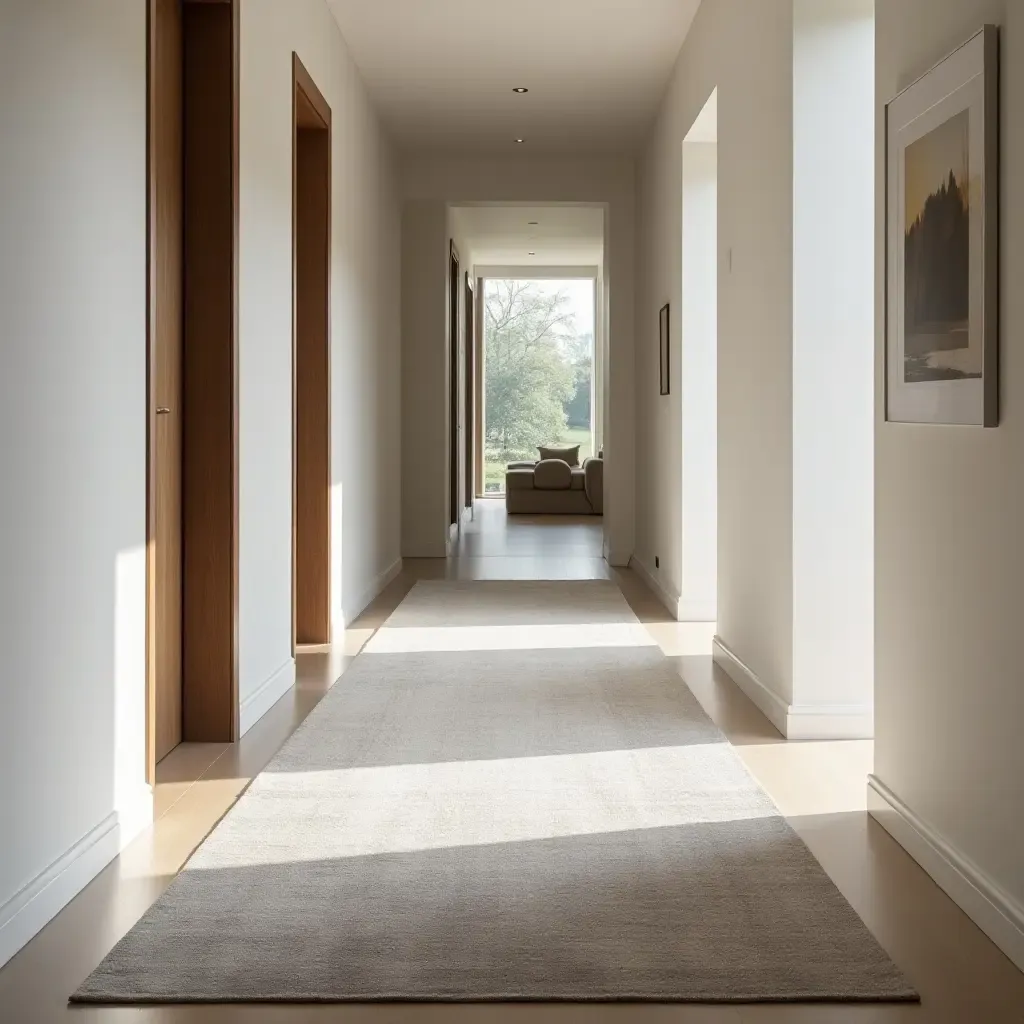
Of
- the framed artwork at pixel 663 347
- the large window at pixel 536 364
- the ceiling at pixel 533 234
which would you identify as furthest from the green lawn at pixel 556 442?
the framed artwork at pixel 663 347

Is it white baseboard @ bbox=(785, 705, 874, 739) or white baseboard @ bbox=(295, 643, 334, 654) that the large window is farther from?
white baseboard @ bbox=(785, 705, 874, 739)

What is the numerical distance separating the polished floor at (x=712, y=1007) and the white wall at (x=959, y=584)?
102 mm

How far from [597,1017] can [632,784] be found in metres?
1.43

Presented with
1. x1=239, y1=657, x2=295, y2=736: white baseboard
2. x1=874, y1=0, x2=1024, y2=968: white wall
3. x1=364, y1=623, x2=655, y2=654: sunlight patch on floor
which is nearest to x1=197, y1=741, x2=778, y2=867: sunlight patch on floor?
x1=874, y1=0, x2=1024, y2=968: white wall

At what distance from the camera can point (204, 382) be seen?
158 inches

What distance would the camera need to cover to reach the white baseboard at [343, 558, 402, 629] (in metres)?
6.54

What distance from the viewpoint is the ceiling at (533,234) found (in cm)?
1156

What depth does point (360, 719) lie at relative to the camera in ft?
14.1

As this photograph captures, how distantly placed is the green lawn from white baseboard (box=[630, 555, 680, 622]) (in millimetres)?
8545

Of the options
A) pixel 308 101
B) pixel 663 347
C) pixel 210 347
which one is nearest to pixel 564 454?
pixel 663 347

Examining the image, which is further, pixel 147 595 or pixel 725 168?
pixel 725 168

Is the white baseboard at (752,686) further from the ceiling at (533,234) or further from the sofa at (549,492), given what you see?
the sofa at (549,492)

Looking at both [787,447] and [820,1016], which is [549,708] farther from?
[820,1016]

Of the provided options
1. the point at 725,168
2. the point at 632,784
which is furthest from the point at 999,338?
the point at 725,168
